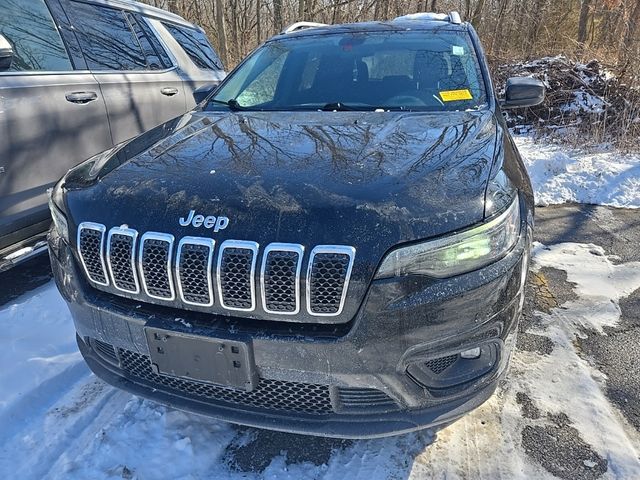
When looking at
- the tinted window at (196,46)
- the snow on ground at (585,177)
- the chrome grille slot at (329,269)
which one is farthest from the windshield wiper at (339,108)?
the snow on ground at (585,177)

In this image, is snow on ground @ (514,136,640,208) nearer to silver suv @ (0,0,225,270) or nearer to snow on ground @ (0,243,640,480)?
snow on ground @ (0,243,640,480)

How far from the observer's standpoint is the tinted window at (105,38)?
3.72 meters

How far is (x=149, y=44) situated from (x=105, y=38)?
0.56 meters

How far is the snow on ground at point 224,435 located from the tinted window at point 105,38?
2.36 metres

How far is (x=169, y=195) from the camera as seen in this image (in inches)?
68.1

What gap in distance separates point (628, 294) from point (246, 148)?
8.97ft

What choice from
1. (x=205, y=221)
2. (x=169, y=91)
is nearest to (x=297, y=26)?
(x=169, y=91)

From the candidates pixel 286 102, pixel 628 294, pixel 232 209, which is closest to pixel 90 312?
pixel 232 209

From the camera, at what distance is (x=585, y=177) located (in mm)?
5379

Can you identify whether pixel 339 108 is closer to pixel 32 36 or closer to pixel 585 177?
pixel 32 36

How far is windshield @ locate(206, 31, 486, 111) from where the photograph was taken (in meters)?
2.70

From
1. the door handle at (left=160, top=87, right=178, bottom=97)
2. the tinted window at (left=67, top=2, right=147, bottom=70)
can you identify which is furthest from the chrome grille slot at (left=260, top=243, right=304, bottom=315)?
the door handle at (left=160, top=87, right=178, bottom=97)

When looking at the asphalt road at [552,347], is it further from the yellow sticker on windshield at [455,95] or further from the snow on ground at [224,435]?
the yellow sticker on windshield at [455,95]

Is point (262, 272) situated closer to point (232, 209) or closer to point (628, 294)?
point (232, 209)
